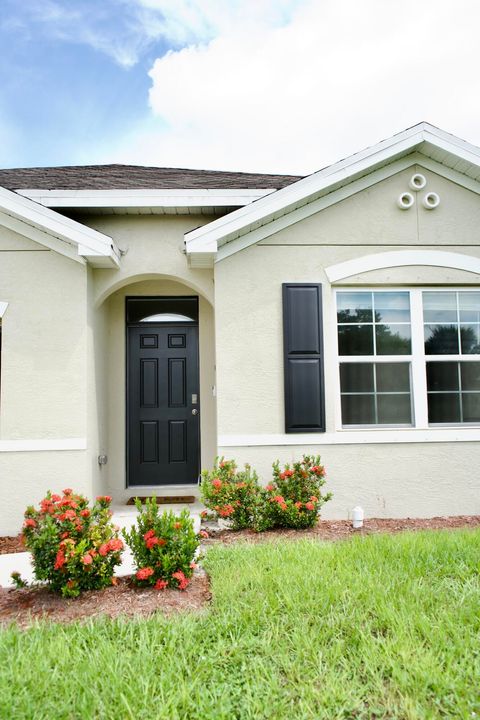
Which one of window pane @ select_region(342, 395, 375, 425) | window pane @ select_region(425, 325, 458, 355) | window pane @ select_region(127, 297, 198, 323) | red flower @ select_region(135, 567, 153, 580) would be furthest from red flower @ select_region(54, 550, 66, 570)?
window pane @ select_region(425, 325, 458, 355)

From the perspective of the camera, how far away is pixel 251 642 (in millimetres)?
3000

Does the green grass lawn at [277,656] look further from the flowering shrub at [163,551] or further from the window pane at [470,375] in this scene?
the window pane at [470,375]

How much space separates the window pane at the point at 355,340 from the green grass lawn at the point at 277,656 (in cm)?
315

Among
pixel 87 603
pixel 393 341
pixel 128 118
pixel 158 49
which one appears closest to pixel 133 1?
pixel 158 49

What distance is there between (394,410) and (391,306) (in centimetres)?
136

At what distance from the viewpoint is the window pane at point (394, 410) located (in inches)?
261

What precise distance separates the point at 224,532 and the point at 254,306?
8.98 feet

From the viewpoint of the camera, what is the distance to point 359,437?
6.41 m

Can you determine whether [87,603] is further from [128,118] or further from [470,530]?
[128,118]

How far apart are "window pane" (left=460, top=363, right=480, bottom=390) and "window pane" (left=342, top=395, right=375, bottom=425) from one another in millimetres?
1264

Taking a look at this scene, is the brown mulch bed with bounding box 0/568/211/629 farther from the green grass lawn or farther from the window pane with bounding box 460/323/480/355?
the window pane with bounding box 460/323/480/355

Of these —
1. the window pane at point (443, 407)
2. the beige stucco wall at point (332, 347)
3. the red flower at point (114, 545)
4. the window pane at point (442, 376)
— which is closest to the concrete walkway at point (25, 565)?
the red flower at point (114, 545)

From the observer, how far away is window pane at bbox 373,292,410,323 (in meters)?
6.67

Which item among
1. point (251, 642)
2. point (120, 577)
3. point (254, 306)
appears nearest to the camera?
point (251, 642)
